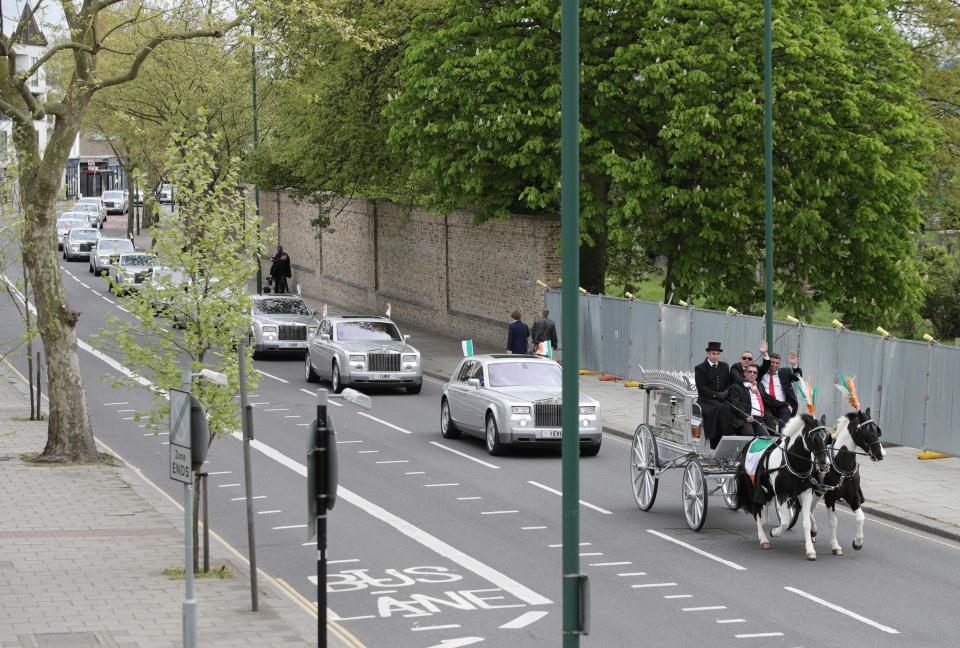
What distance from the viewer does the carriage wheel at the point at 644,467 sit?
63.3ft

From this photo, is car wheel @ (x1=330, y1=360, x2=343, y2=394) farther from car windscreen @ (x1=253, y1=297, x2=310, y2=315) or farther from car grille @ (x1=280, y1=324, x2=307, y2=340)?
car windscreen @ (x1=253, y1=297, x2=310, y2=315)

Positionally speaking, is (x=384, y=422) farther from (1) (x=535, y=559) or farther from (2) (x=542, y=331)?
(1) (x=535, y=559)

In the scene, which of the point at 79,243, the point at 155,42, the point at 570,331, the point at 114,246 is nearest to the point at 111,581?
the point at 570,331

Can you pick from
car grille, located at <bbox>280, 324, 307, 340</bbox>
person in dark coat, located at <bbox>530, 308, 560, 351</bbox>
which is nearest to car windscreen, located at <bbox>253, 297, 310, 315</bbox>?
car grille, located at <bbox>280, 324, 307, 340</bbox>

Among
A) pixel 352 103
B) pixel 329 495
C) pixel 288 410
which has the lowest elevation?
pixel 288 410

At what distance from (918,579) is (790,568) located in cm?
136

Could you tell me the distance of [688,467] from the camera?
60.1 ft

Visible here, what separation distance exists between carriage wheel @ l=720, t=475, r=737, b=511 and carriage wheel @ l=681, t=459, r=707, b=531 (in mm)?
397

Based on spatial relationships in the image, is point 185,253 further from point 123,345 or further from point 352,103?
point 352,103

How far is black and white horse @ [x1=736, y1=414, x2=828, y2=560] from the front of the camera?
16.3 m

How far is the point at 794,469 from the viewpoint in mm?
16406

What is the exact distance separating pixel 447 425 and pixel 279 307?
16.2 m

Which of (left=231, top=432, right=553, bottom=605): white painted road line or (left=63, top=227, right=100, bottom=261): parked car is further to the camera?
(left=63, top=227, right=100, bottom=261): parked car

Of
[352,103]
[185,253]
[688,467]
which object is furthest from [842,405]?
[352,103]
